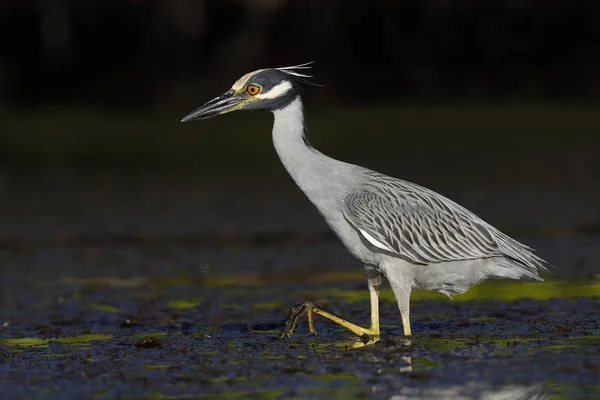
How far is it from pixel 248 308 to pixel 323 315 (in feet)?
5.57

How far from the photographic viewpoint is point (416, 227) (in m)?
9.70

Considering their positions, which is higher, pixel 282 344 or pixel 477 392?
pixel 282 344

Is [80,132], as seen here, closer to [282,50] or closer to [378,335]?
[282,50]

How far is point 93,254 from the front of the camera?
1462 centimetres

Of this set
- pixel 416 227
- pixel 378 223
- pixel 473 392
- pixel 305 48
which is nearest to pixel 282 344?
pixel 378 223

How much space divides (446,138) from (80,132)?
7.21 meters

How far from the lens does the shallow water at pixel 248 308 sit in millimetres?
7785

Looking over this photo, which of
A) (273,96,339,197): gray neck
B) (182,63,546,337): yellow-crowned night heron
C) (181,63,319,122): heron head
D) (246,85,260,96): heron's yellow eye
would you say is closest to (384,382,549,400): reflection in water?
(182,63,546,337): yellow-crowned night heron

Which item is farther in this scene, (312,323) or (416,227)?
(416,227)

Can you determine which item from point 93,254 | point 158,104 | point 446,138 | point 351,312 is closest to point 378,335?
point 351,312

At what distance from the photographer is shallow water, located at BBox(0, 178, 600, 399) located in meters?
7.79

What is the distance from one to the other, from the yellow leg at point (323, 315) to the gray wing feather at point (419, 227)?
0.48 meters

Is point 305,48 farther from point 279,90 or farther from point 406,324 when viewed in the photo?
point 406,324

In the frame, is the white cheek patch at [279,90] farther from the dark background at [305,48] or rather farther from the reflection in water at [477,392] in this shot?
the dark background at [305,48]
